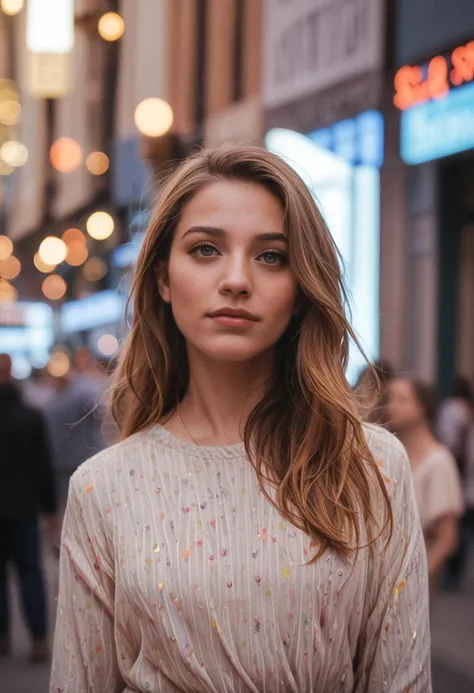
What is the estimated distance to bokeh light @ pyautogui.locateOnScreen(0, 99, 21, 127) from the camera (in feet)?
128

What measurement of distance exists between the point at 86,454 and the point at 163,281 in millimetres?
11695

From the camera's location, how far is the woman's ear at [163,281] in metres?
2.45

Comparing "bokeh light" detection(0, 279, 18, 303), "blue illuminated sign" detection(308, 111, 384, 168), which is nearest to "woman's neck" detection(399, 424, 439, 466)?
"blue illuminated sign" detection(308, 111, 384, 168)

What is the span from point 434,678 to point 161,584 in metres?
5.11

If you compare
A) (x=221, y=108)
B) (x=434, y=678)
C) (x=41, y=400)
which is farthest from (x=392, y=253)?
(x=434, y=678)

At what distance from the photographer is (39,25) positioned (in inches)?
862

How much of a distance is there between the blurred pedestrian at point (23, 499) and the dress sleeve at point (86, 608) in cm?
565

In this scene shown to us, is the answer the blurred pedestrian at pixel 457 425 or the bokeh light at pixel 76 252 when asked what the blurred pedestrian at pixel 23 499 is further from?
the bokeh light at pixel 76 252

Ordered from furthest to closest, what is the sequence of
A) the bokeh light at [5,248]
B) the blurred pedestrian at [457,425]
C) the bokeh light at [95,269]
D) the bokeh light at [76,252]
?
the bokeh light at [5,248], the bokeh light at [95,269], the bokeh light at [76,252], the blurred pedestrian at [457,425]

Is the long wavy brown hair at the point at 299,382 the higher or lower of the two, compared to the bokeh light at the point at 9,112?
lower

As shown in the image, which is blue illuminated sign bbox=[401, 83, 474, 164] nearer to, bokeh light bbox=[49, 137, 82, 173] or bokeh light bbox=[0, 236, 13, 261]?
bokeh light bbox=[49, 137, 82, 173]

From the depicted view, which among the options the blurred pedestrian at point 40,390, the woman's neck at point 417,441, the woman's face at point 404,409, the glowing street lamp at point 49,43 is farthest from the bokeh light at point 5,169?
the woman's neck at point 417,441

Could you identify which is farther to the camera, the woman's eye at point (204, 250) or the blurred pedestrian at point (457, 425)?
the blurred pedestrian at point (457, 425)

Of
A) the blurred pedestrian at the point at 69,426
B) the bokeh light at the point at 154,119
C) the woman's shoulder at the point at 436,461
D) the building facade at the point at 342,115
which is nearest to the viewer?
the woman's shoulder at the point at 436,461
